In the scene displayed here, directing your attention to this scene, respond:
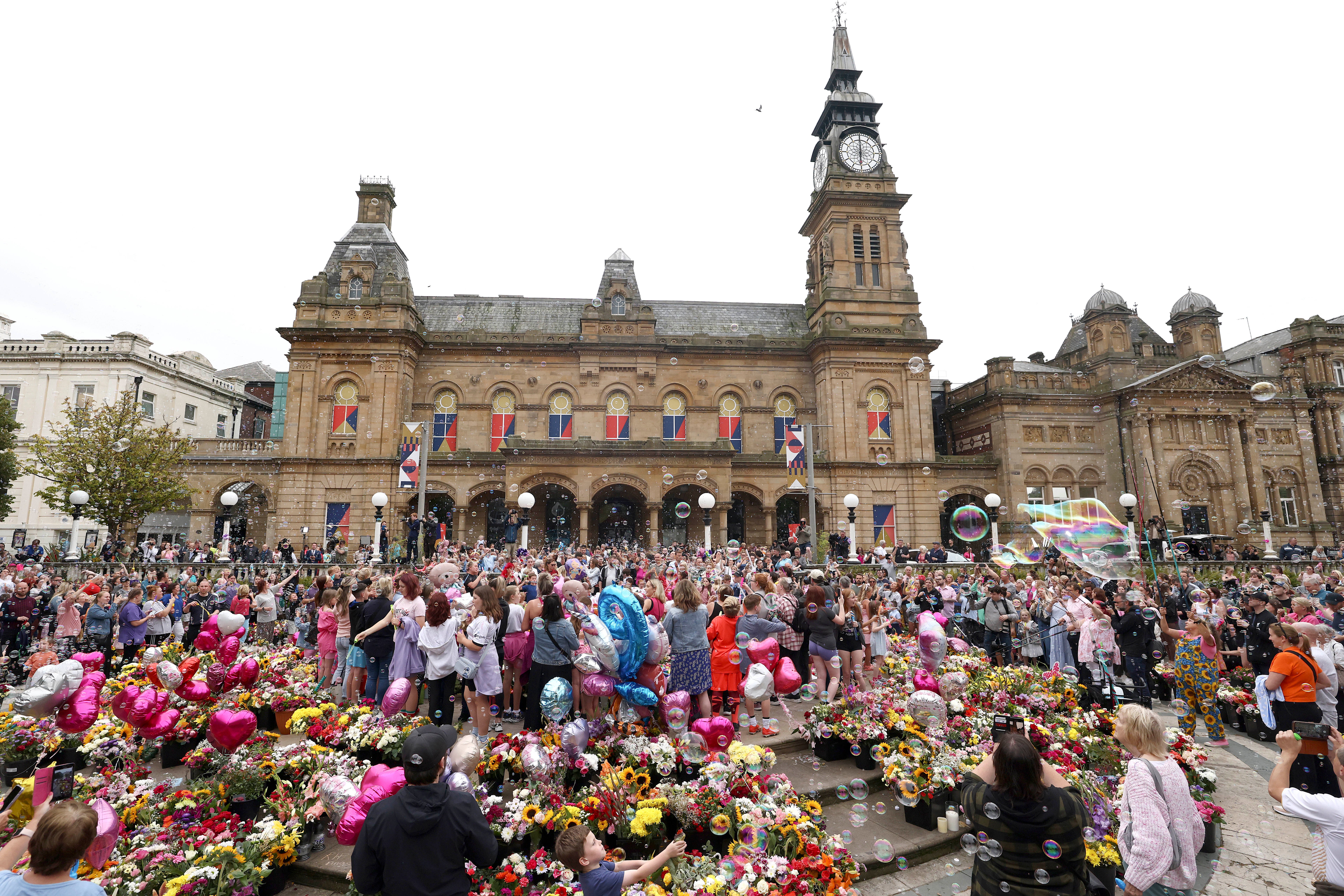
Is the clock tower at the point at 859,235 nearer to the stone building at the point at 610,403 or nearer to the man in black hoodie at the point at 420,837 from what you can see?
the stone building at the point at 610,403

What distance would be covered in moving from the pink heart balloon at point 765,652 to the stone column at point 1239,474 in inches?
1459

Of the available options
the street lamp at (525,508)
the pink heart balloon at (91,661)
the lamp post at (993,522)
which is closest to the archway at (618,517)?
the street lamp at (525,508)

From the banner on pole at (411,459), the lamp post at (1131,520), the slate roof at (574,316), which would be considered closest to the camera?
the lamp post at (1131,520)

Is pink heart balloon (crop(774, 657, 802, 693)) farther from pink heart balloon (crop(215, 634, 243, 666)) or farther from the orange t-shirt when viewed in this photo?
pink heart balloon (crop(215, 634, 243, 666))

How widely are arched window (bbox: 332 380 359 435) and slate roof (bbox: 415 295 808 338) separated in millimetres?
5924

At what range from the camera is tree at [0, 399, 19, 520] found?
28.1 m

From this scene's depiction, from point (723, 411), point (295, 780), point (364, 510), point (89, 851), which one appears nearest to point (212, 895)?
point (89, 851)

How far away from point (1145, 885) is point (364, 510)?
31.3 m

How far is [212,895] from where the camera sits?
4.44m

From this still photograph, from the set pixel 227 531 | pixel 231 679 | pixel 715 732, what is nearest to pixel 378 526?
pixel 227 531

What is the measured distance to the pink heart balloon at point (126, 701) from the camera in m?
6.43

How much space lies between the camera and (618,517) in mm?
32250

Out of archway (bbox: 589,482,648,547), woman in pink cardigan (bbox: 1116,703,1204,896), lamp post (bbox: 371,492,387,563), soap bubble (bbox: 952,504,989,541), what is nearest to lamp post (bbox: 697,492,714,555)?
archway (bbox: 589,482,648,547)

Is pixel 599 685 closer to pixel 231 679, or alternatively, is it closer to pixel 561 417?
pixel 231 679
